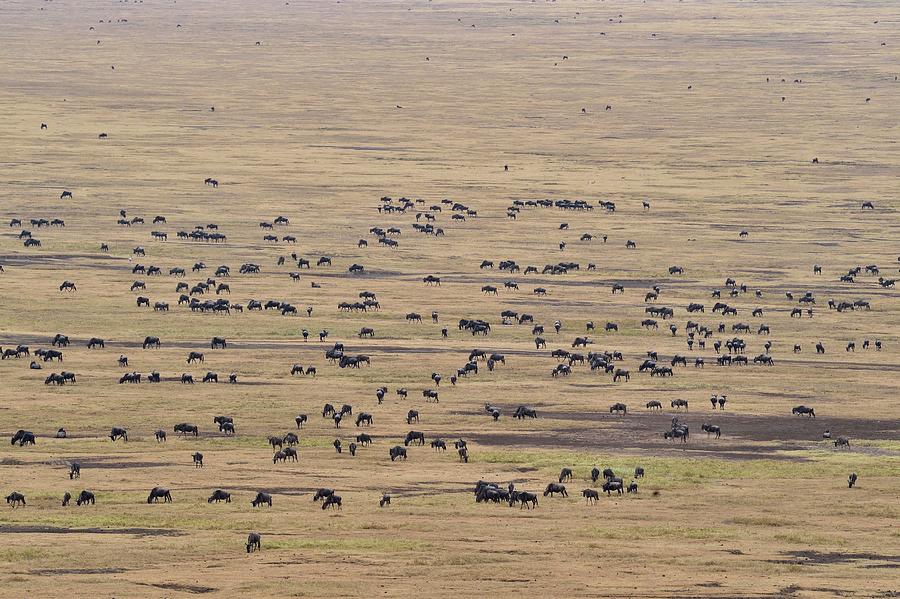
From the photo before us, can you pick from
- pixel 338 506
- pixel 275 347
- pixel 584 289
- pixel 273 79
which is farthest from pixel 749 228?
pixel 273 79

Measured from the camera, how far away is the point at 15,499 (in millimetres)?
44531

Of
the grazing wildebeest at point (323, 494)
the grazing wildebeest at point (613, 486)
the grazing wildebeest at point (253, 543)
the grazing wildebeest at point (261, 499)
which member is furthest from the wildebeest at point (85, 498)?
the grazing wildebeest at point (613, 486)

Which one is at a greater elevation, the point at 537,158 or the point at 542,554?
the point at 537,158

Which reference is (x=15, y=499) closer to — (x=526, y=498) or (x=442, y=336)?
(x=526, y=498)

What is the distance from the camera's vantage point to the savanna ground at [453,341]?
40.7 metres

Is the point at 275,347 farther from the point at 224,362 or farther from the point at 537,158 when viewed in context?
the point at 537,158

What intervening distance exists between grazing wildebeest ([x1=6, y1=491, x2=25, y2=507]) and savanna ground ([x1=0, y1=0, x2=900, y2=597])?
0.50 meters

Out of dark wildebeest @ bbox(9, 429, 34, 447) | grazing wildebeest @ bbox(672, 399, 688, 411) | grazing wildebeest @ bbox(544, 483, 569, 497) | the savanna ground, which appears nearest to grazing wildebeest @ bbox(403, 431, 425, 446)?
the savanna ground

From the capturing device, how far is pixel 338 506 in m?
44.8

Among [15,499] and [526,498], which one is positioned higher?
[15,499]

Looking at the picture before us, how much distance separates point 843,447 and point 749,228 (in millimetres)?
55278

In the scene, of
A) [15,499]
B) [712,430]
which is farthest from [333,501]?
[712,430]

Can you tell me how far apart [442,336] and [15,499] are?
107 feet

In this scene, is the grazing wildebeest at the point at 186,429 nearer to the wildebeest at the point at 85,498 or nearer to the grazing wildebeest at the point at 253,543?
the wildebeest at the point at 85,498
